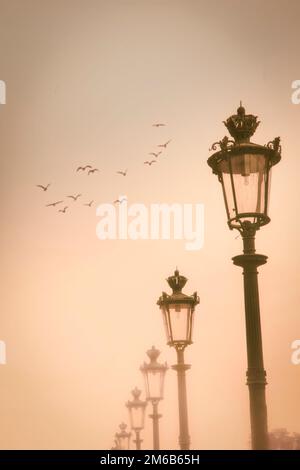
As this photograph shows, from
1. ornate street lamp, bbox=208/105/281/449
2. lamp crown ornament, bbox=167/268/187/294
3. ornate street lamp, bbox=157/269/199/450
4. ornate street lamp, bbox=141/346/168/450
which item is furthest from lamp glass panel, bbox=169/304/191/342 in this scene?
ornate street lamp, bbox=208/105/281/449

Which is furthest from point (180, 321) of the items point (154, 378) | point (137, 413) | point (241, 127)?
point (137, 413)

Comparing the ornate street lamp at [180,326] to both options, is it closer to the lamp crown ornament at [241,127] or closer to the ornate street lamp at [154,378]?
the ornate street lamp at [154,378]

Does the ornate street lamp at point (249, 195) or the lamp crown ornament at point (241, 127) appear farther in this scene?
the lamp crown ornament at point (241, 127)

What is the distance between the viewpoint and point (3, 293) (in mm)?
32656

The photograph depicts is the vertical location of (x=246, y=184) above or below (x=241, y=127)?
below

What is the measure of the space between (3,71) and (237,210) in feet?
57.6

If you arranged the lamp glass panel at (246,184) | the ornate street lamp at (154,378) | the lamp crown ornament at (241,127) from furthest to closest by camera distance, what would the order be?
the ornate street lamp at (154,378) < the lamp crown ornament at (241,127) < the lamp glass panel at (246,184)

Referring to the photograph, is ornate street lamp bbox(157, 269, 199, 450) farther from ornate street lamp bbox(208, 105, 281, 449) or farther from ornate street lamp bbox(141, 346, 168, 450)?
ornate street lamp bbox(208, 105, 281, 449)

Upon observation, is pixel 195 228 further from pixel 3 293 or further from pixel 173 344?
pixel 173 344

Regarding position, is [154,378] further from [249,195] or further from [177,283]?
[249,195]

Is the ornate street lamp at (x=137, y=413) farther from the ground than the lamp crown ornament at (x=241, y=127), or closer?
closer

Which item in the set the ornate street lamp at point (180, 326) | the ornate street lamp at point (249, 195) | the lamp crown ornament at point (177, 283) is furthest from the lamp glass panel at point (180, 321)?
the ornate street lamp at point (249, 195)

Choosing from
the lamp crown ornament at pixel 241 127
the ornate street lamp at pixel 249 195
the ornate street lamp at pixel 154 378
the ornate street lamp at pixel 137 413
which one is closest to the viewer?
the ornate street lamp at pixel 249 195
